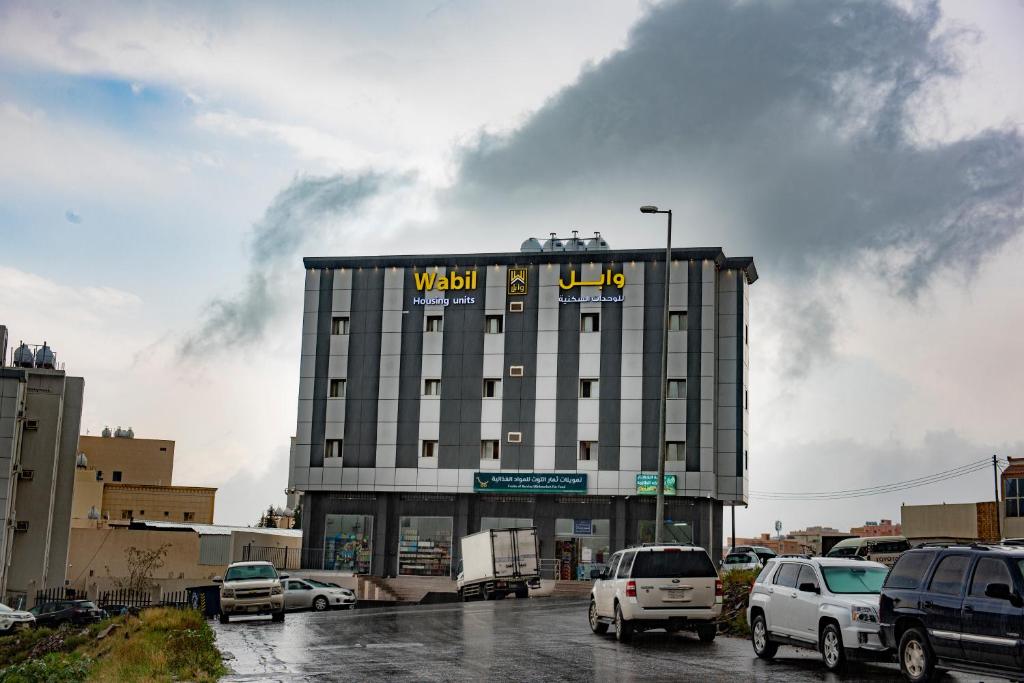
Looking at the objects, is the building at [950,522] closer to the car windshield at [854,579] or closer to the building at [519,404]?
the building at [519,404]

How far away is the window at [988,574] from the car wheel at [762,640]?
6.08 metres

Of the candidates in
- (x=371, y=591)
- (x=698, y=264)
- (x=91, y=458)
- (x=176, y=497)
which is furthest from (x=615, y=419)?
(x=91, y=458)

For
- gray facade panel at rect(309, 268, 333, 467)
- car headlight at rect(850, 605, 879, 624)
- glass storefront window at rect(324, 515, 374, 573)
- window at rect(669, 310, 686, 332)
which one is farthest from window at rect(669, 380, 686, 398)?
car headlight at rect(850, 605, 879, 624)

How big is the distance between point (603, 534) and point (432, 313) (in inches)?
672

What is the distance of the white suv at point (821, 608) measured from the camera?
1708 cm

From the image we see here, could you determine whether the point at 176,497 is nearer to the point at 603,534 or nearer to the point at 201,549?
the point at 201,549

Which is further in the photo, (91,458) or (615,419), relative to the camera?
(91,458)

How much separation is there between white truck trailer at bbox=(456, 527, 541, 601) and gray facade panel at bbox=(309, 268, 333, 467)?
22.3 meters

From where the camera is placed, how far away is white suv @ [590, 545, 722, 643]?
73.7 ft

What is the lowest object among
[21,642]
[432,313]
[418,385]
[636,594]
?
[21,642]

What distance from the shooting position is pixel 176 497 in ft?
355

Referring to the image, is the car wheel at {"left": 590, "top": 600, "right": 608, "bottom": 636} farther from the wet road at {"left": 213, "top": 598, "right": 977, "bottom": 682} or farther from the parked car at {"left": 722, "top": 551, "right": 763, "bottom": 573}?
the parked car at {"left": 722, "top": 551, "right": 763, "bottom": 573}

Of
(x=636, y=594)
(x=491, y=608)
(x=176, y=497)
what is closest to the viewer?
(x=636, y=594)

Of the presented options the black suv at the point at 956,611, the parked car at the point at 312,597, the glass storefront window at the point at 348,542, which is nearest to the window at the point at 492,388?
the glass storefront window at the point at 348,542
